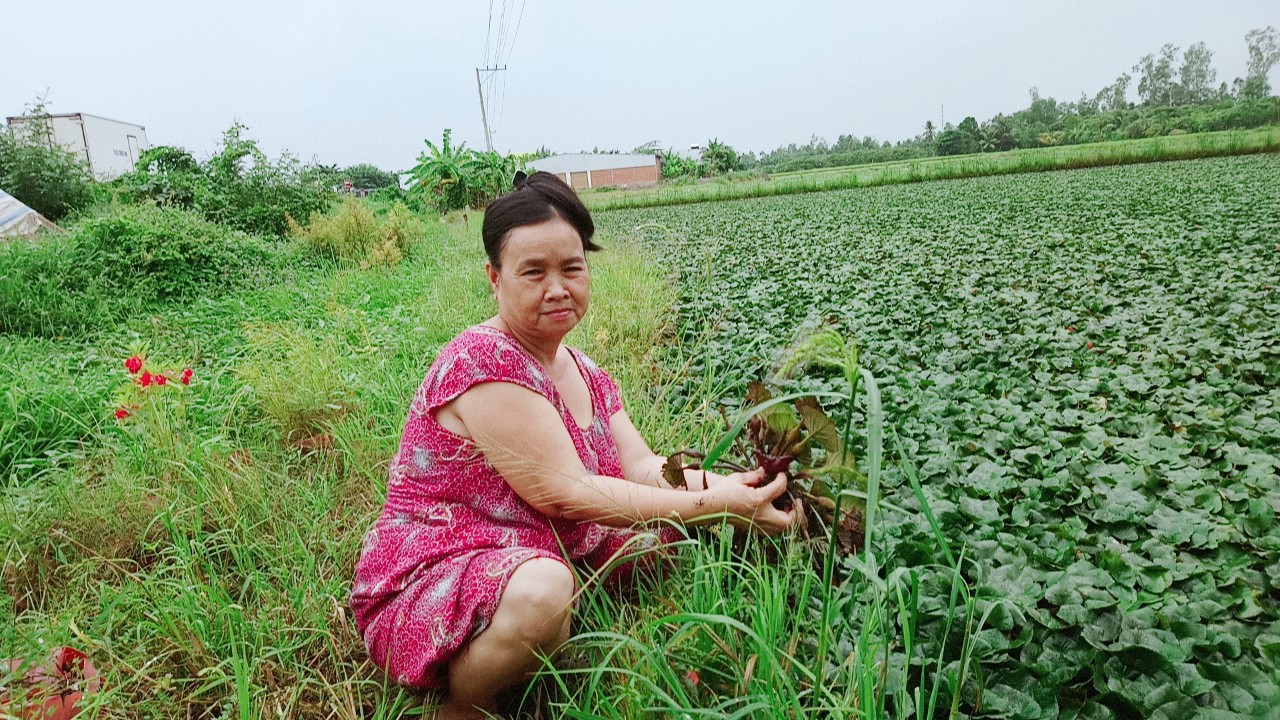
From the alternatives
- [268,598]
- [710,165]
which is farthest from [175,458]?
[710,165]

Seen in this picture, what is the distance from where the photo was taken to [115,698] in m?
1.29

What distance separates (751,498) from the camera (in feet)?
4.40

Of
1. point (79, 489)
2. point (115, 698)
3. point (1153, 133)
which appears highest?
point (1153, 133)

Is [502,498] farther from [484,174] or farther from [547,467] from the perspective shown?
[484,174]

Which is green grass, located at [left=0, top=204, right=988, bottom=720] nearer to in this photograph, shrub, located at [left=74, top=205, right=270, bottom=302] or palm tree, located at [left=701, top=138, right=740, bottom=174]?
shrub, located at [left=74, top=205, right=270, bottom=302]

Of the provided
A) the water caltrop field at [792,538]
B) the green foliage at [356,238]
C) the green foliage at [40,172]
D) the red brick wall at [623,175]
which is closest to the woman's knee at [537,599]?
the water caltrop field at [792,538]

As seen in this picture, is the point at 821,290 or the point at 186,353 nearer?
the point at 186,353

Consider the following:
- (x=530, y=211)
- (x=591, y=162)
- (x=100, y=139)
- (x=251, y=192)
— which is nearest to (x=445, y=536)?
(x=530, y=211)

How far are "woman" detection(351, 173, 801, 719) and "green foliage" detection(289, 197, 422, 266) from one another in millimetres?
5817

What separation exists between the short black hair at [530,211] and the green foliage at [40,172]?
41.7ft

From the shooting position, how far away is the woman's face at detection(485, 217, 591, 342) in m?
1.31

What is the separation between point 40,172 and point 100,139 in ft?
33.4

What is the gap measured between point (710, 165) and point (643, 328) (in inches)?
1415

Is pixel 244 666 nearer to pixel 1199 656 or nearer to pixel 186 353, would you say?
pixel 1199 656
